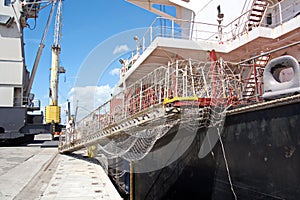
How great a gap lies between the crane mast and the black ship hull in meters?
16.2

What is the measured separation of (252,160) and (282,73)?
126 centimetres

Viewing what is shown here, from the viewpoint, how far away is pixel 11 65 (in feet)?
55.4

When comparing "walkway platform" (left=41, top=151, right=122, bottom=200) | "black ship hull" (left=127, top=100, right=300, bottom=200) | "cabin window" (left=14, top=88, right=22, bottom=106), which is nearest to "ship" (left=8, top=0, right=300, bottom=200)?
"black ship hull" (left=127, top=100, right=300, bottom=200)

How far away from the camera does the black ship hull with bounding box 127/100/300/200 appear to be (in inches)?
125

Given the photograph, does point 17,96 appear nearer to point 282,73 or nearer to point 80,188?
point 80,188

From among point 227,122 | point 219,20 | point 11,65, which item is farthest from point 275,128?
point 11,65

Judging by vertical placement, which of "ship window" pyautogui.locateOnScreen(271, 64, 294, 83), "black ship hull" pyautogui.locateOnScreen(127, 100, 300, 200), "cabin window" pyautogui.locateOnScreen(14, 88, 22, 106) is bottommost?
"black ship hull" pyautogui.locateOnScreen(127, 100, 300, 200)

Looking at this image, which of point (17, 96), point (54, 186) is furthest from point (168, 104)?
point (17, 96)

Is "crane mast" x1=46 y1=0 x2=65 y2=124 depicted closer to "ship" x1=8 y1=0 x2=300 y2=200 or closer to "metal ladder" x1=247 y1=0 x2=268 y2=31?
"ship" x1=8 y1=0 x2=300 y2=200

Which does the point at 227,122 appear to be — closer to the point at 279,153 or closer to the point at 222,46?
the point at 279,153

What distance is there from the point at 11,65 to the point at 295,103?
17387mm

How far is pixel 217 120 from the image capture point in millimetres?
4211

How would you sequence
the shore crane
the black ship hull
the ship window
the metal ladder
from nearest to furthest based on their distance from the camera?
the black ship hull < the ship window < the metal ladder < the shore crane

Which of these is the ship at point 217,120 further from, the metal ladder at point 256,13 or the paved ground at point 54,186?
the paved ground at point 54,186
